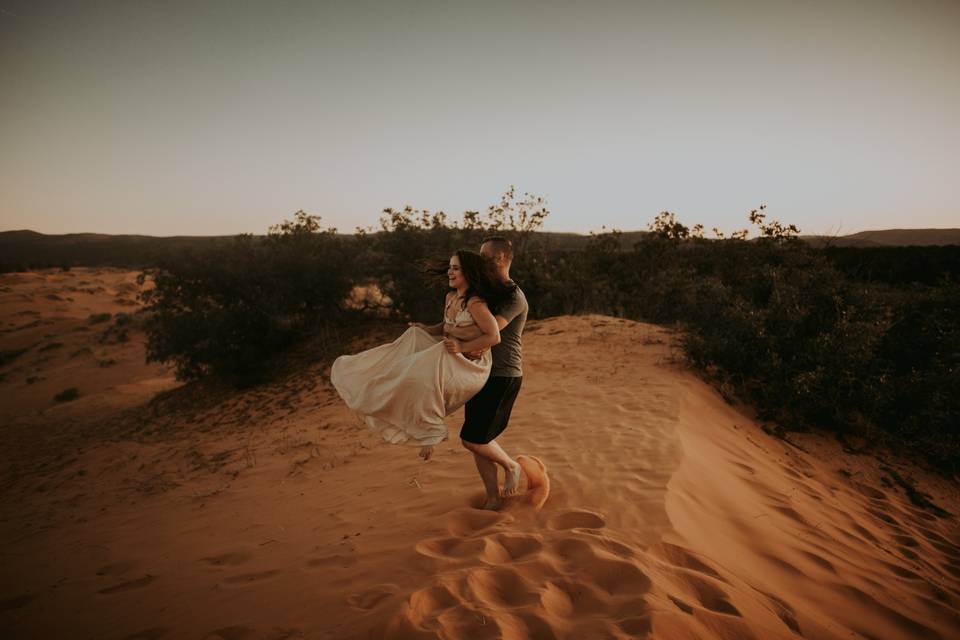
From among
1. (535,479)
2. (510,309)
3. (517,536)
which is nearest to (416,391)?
(510,309)

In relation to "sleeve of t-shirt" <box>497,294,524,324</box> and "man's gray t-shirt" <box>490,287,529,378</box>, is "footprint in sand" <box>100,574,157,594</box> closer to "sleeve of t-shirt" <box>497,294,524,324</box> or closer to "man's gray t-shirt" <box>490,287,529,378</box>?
"man's gray t-shirt" <box>490,287,529,378</box>

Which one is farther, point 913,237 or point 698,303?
point 913,237

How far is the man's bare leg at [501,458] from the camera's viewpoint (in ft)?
10.5

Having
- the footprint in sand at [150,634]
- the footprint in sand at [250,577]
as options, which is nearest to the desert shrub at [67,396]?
the footprint in sand at [250,577]

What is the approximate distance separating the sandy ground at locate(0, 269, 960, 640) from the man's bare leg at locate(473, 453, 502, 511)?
0.14m

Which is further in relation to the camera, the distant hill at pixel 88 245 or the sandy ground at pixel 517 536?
the distant hill at pixel 88 245

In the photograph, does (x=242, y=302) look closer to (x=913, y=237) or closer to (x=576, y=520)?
(x=576, y=520)

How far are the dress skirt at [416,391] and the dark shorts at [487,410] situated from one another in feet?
0.44

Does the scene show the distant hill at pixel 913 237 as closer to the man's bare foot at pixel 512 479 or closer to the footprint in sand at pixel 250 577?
the man's bare foot at pixel 512 479

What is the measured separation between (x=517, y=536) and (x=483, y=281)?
180cm

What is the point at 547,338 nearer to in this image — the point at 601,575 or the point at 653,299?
the point at 653,299

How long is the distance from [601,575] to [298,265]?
12.1 metres

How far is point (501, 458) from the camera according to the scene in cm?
327

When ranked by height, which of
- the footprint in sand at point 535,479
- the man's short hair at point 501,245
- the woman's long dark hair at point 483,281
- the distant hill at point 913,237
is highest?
the distant hill at point 913,237
